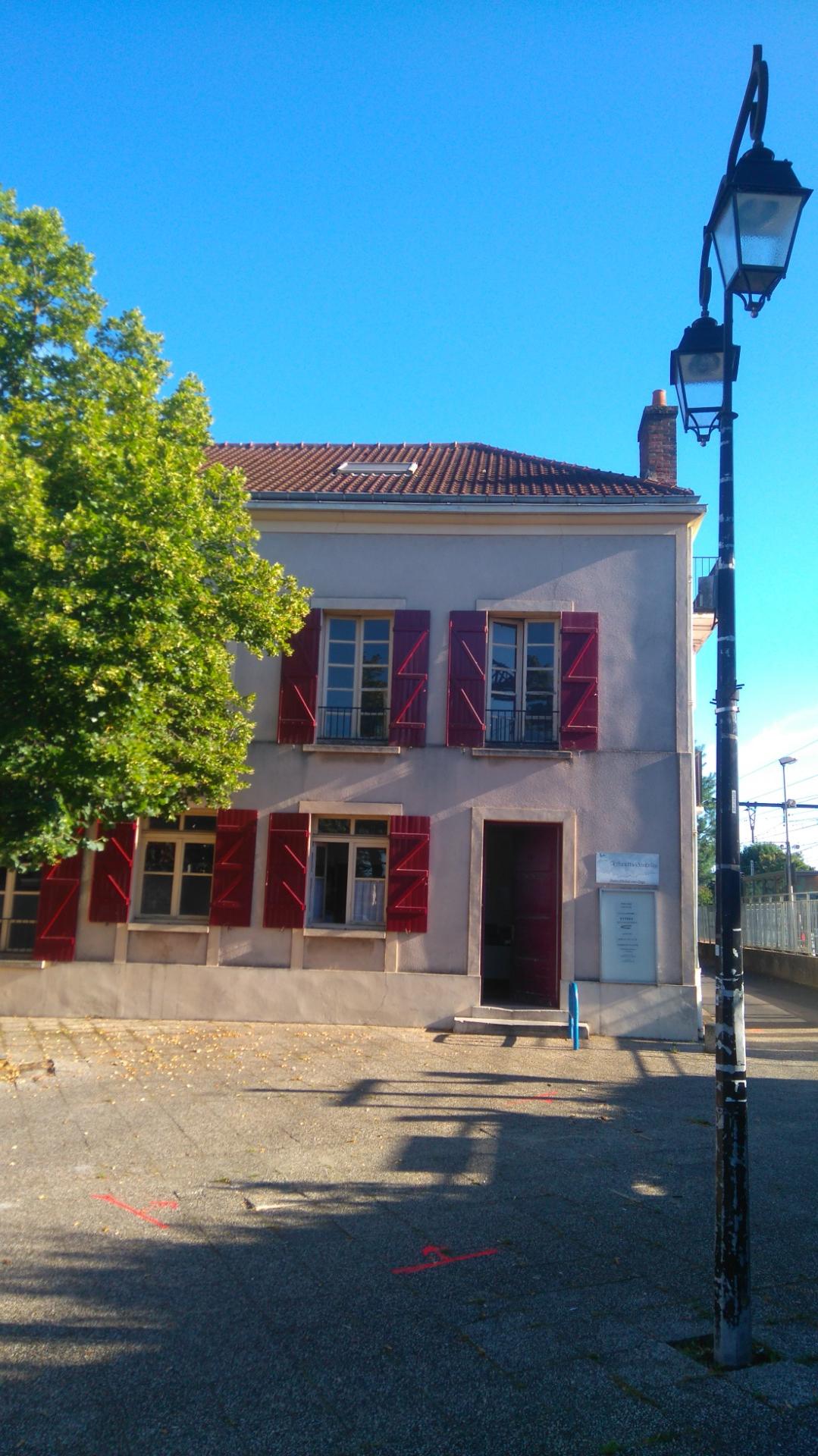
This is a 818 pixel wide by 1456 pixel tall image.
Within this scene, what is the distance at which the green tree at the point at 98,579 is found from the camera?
9047mm

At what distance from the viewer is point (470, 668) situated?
13.4m

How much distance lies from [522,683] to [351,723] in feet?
8.14

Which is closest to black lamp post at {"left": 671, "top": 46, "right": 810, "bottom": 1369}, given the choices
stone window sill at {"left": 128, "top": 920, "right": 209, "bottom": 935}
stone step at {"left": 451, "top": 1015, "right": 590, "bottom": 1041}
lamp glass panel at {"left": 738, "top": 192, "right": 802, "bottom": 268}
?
lamp glass panel at {"left": 738, "top": 192, "right": 802, "bottom": 268}

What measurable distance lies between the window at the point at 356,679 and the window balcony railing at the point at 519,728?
148 centimetres

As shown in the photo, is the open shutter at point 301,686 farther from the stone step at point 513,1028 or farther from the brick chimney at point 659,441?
the brick chimney at point 659,441

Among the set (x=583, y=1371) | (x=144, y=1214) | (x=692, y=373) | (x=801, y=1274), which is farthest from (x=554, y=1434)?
(x=692, y=373)

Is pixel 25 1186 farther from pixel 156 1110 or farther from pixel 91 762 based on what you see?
pixel 91 762

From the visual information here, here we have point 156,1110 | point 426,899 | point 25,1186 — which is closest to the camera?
point 25,1186

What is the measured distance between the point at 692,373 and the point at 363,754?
353 inches

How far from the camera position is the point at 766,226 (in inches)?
173

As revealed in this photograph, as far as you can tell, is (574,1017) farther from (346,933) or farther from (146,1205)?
(146,1205)

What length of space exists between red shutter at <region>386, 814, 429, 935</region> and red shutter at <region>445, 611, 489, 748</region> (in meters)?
1.26

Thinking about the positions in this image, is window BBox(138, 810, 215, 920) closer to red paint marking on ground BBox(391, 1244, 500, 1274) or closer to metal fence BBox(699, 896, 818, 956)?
red paint marking on ground BBox(391, 1244, 500, 1274)

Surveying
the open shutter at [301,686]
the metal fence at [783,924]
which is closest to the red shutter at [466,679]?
the open shutter at [301,686]
